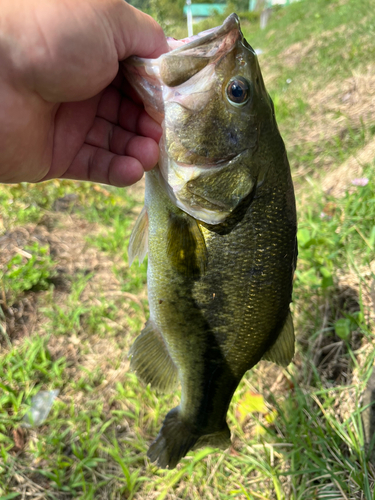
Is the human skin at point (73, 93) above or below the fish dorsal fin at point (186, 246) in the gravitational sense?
above

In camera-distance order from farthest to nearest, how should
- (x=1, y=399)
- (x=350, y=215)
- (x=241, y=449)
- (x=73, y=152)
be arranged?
(x=350, y=215) < (x=1, y=399) < (x=241, y=449) < (x=73, y=152)

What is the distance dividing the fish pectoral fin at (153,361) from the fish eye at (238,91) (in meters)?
Result: 1.09

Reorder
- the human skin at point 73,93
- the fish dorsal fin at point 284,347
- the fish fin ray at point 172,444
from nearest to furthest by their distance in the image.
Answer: the human skin at point 73,93 < the fish dorsal fin at point 284,347 < the fish fin ray at point 172,444

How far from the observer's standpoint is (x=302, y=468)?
1843 mm

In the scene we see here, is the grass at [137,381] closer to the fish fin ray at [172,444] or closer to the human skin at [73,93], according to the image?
the fish fin ray at [172,444]

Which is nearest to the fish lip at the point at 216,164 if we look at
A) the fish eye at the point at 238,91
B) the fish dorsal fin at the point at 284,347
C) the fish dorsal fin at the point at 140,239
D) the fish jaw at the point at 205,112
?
the fish jaw at the point at 205,112

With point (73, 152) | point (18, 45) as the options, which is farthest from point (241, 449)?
point (18, 45)

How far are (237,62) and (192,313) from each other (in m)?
1.04

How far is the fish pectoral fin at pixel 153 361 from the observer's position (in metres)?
1.66

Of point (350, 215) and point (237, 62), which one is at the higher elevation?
point (237, 62)

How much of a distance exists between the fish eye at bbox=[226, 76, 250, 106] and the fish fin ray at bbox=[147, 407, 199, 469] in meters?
1.50

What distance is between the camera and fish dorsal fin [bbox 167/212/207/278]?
1.37 metres

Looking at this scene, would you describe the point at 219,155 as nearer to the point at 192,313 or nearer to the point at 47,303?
the point at 192,313

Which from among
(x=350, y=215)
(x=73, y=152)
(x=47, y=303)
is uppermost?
(x=73, y=152)
